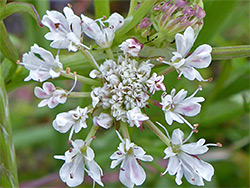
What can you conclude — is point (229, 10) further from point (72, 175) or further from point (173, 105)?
point (72, 175)

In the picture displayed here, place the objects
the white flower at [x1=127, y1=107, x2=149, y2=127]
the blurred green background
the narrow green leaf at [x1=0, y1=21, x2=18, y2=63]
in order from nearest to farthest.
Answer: the white flower at [x1=127, y1=107, x2=149, y2=127] < the narrow green leaf at [x1=0, y1=21, x2=18, y2=63] < the blurred green background

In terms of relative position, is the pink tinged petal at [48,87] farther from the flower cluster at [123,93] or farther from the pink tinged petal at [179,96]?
the pink tinged petal at [179,96]

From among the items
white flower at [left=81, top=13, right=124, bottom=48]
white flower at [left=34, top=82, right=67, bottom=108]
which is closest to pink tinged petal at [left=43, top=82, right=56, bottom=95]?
white flower at [left=34, top=82, right=67, bottom=108]

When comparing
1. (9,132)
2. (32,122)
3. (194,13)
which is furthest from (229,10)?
(32,122)

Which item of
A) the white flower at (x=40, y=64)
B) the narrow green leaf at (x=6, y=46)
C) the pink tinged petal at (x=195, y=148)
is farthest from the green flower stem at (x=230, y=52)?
the narrow green leaf at (x=6, y=46)

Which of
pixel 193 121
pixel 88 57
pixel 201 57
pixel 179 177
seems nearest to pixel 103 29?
pixel 88 57

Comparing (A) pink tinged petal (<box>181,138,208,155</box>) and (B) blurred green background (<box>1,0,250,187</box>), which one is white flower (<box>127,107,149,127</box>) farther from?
(B) blurred green background (<box>1,0,250,187</box>)

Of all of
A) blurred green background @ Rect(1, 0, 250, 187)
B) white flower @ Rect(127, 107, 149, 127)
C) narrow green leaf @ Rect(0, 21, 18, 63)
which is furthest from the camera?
blurred green background @ Rect(1, 0, 250, 187)

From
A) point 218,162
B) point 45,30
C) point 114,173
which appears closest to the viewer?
point 45,30
